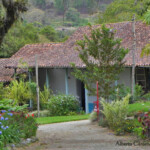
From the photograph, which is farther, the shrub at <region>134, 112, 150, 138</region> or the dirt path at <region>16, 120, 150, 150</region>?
the shrub at <region>134, 112, 150, 138</region>

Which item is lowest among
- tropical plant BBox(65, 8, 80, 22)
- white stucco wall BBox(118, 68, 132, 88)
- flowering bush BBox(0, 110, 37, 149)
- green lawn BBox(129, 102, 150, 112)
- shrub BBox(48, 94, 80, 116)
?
shrub BBox(48, 94, 80, 116)

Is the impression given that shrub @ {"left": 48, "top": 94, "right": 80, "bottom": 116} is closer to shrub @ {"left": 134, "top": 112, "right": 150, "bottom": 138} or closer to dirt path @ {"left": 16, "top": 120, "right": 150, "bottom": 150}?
dirt path @ {"left": 16, "top": 120, "right": 150, "bottom": 150}

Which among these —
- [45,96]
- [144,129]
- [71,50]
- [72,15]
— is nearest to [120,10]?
[71,50]

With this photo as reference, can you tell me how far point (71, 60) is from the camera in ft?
65.5

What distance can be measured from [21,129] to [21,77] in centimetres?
1377

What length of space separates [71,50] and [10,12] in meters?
11.6

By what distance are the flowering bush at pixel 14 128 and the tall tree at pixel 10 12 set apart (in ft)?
8.98

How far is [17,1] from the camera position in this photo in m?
10.1

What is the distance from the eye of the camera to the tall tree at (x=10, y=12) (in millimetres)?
9914

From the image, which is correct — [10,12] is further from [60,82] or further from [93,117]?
[60,82]

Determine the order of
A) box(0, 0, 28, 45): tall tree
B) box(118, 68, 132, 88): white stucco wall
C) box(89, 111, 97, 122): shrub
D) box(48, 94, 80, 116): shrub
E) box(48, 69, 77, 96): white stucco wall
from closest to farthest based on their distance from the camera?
box(0, 0, 28, 45): tall tree, box(89, 111, 97, 122): shrub, box(48, 94, 80, 116): shrub, box(118, 68, 132, 88): white stucco wall, box(48, 69, 77, 96): white stucco wall

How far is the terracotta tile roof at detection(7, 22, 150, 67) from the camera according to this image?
19.0 metres

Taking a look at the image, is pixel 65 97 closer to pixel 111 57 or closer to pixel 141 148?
pixel 111 57

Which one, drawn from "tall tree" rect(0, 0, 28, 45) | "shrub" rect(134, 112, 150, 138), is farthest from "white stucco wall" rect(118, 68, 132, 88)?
"shrub" rect(134, 112, 150, 138)
